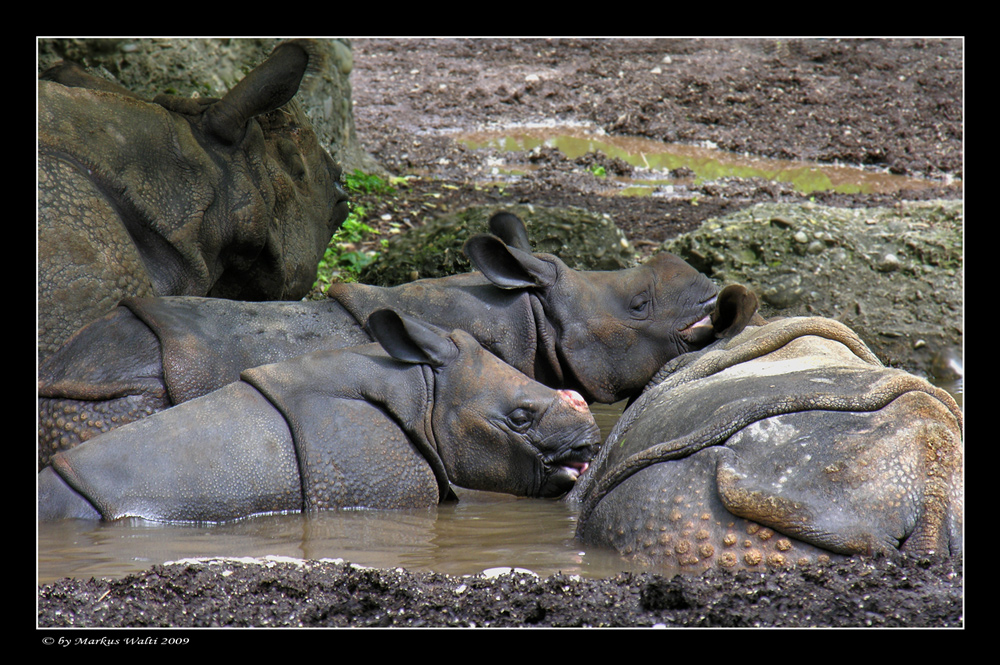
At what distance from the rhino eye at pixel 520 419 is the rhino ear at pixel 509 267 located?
967mm

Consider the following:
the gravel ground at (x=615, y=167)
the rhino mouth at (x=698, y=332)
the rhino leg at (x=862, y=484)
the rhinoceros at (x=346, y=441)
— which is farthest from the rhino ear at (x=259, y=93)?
the rhino leg at (x=862, y=484)

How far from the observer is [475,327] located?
5.67m

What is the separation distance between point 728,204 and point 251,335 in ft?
24.7

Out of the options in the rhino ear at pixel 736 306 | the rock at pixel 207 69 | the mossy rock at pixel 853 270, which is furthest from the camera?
the rock at pixel 207 69

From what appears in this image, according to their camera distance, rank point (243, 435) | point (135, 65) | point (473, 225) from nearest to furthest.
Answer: point (243, 435) → point (473, 225) → point (135, 65)

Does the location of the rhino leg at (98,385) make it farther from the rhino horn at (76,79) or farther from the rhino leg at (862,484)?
A: the rhino leg at (862,484)

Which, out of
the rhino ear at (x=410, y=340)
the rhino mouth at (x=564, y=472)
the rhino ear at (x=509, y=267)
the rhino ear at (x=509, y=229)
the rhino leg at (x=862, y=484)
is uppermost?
the rhino ear at (x=509, y=229)

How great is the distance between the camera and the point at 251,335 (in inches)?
213

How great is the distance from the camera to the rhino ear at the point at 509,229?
6363 millimetres

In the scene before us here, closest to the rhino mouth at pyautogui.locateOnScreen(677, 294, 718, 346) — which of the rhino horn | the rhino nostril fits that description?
the rhino nostril

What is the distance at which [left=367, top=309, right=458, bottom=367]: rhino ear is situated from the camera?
4.91m

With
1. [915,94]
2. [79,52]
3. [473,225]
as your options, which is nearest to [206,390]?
[473,225]

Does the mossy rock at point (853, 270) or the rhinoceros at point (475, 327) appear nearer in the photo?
the rhinoceros at point (475, 327)

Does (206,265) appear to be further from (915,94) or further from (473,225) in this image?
(915,94)
